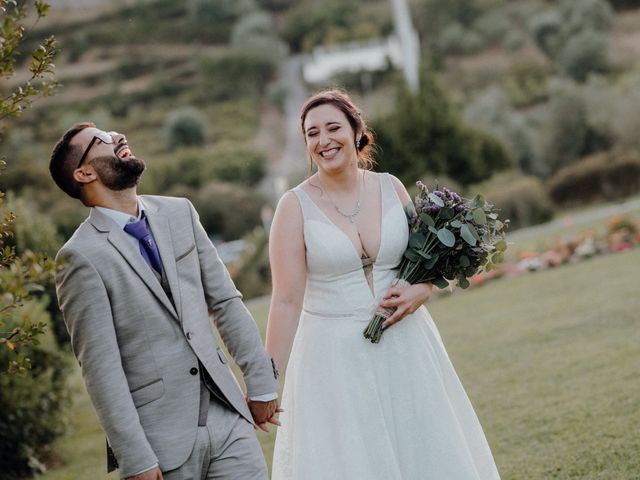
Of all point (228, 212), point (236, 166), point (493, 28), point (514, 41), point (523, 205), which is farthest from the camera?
point (493, 28)

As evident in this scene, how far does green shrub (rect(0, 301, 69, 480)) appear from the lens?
280 inches

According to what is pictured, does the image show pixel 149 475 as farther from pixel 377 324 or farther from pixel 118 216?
pixel 377 324

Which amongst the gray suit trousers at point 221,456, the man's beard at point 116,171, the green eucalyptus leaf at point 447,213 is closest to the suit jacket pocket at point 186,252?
the man's beard at point 116,171

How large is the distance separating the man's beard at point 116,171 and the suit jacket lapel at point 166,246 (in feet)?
0.49

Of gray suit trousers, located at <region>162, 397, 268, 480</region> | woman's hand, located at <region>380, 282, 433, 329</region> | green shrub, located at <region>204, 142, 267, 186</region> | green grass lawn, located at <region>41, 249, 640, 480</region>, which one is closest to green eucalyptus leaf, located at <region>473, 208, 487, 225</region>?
woman's hand, located at <region>380, 282, 433, 329</region>

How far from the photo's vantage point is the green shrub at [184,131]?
5828 cm

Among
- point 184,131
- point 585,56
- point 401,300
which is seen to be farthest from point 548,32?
point 401,300

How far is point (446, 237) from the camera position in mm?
3988

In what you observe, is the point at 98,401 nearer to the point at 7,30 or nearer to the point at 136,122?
the point at 7,30

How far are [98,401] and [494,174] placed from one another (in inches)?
1032

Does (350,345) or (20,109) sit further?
(350,345)

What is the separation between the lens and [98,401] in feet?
9.81

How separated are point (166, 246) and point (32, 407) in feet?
15.6

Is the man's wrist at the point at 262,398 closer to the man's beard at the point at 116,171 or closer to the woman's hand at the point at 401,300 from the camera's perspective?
the woman's hand at the point at 401,300
